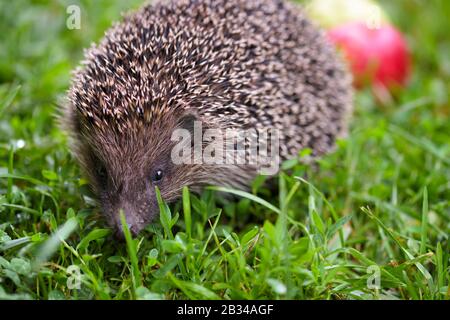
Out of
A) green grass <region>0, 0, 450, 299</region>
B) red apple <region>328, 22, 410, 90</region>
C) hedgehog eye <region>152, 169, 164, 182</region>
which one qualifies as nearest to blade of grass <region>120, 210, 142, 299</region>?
green grass <region>0, 0, 450, 299</region>

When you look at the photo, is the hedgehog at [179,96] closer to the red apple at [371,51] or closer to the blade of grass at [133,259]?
the blade of grass at [133,259]

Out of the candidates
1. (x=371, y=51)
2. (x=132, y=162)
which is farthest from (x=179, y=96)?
(x=371, y=51)

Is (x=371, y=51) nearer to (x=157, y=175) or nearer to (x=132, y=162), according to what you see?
(x=157, y=175)

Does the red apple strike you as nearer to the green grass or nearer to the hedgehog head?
the green grass

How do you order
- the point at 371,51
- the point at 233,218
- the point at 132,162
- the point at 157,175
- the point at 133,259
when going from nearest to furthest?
the point at 133,259
the point at 132,162
the point at 157,175
the point at 233,218
the point at 371,51

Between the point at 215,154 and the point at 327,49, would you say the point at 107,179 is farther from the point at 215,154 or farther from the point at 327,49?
the point at 327,49
